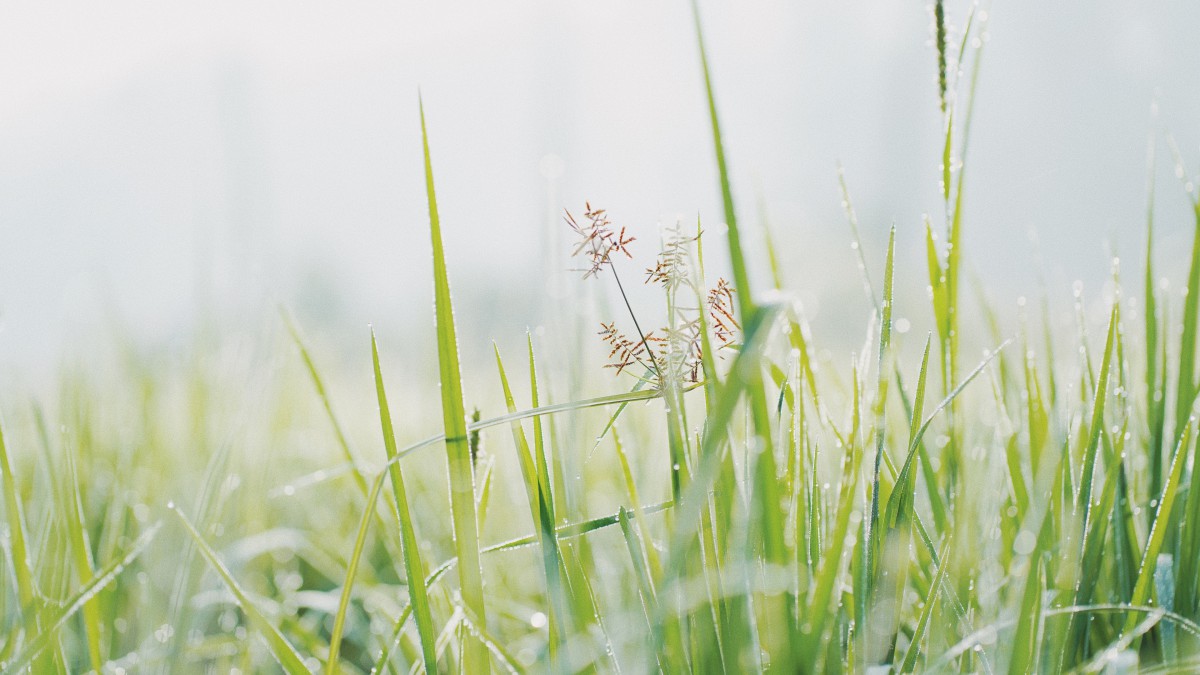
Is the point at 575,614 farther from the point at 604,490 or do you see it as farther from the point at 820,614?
the point at 604,490

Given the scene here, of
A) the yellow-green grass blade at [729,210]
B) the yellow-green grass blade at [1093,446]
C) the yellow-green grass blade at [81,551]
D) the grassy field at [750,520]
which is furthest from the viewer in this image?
the yellow-green grass blade at [81,551]

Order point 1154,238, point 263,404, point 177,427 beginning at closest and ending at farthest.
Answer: point 1154,238 → point 263,404 → point 177,427

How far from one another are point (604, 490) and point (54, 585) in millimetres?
1079

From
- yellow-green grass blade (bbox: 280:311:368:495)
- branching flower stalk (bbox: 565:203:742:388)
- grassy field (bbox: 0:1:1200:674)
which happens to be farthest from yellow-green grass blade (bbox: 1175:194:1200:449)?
yellow-green grass blade (bbox: 280:311:368:495)

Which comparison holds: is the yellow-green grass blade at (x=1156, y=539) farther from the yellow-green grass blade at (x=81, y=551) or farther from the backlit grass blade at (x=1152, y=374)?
the yellow-green grass blade at (x=81, y=551)

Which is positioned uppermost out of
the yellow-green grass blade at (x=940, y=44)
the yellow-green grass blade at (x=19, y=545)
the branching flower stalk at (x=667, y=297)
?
the yellow-green grass blade at (x=940, y=44)

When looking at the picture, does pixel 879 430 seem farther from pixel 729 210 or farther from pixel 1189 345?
pixel 1189 345

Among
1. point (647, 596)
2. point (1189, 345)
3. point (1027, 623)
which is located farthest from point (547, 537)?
point (1189, 345)

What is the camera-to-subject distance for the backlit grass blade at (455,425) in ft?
1.50

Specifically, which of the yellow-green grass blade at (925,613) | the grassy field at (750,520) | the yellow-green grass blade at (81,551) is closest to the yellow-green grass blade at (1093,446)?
the grassy field at (750,520)

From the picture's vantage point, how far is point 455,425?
475 millimetres

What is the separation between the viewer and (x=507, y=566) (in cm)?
135

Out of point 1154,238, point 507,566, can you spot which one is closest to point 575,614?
point 1154,238

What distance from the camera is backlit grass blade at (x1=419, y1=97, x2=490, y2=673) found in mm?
457
